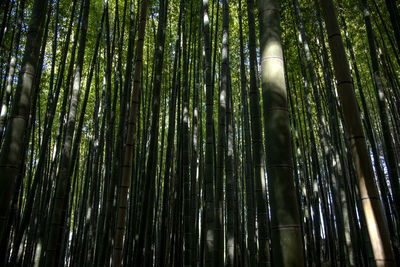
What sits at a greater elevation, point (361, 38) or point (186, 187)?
point (361, 38)

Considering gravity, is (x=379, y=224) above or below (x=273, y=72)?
below

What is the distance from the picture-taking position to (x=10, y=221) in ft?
11.4

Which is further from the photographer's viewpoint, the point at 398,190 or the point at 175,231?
the point at 175,231

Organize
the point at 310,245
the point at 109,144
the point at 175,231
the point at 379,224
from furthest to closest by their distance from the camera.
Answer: the point at 310,245 → the point at 175,231 → the point at 109,144 → the point at 379,224

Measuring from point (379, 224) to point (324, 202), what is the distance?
460 cm

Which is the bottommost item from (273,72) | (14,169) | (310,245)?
(310,245)

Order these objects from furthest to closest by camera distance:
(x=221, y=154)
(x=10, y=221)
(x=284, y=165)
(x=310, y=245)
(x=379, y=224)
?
(x=310, y=245)
(x=10, y=221)
(x=221, y=154)
(x=379, y=224)
(x=284, y=165)

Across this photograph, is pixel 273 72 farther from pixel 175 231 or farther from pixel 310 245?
pixel 310 245

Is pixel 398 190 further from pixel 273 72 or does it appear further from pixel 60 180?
pixel 60 180

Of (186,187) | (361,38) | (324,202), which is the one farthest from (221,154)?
(361,38)

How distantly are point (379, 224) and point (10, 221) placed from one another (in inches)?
144

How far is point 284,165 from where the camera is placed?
112 centimetres

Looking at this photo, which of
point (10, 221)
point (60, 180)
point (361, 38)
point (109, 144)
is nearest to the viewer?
point (60, 180)

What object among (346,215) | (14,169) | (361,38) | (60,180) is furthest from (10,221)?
(361,38)
